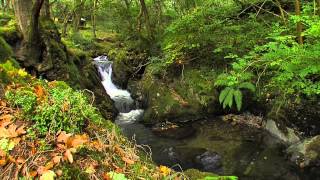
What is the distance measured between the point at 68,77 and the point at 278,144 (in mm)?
6951

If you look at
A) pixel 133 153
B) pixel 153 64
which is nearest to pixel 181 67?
pixel 153 64

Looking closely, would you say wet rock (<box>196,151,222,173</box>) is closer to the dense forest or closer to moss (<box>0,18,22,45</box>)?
the dense forest

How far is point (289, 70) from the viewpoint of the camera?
27.0 ft

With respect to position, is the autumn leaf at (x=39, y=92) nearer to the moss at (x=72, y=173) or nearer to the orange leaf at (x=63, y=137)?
the orange leaf at (x=63, y=137)

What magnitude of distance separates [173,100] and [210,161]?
4.39 meters

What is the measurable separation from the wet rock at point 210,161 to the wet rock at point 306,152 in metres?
2.06

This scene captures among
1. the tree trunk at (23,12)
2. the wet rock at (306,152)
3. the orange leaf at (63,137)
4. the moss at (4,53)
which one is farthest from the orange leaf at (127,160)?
the tree trunk at (23,12)

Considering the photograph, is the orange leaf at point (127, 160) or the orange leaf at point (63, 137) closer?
the orange leaf at point (63, 137)

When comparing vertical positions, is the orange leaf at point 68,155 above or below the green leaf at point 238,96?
above

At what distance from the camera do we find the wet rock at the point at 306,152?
9.56 meters

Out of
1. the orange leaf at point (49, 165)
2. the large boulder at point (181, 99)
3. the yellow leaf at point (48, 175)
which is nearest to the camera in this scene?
the yellow leaf at point (48, 175)

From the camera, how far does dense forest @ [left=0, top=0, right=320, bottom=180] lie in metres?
3.25

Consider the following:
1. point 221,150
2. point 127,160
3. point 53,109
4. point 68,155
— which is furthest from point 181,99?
point 68,155

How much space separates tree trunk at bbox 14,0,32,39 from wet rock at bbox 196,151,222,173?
20.1ft
